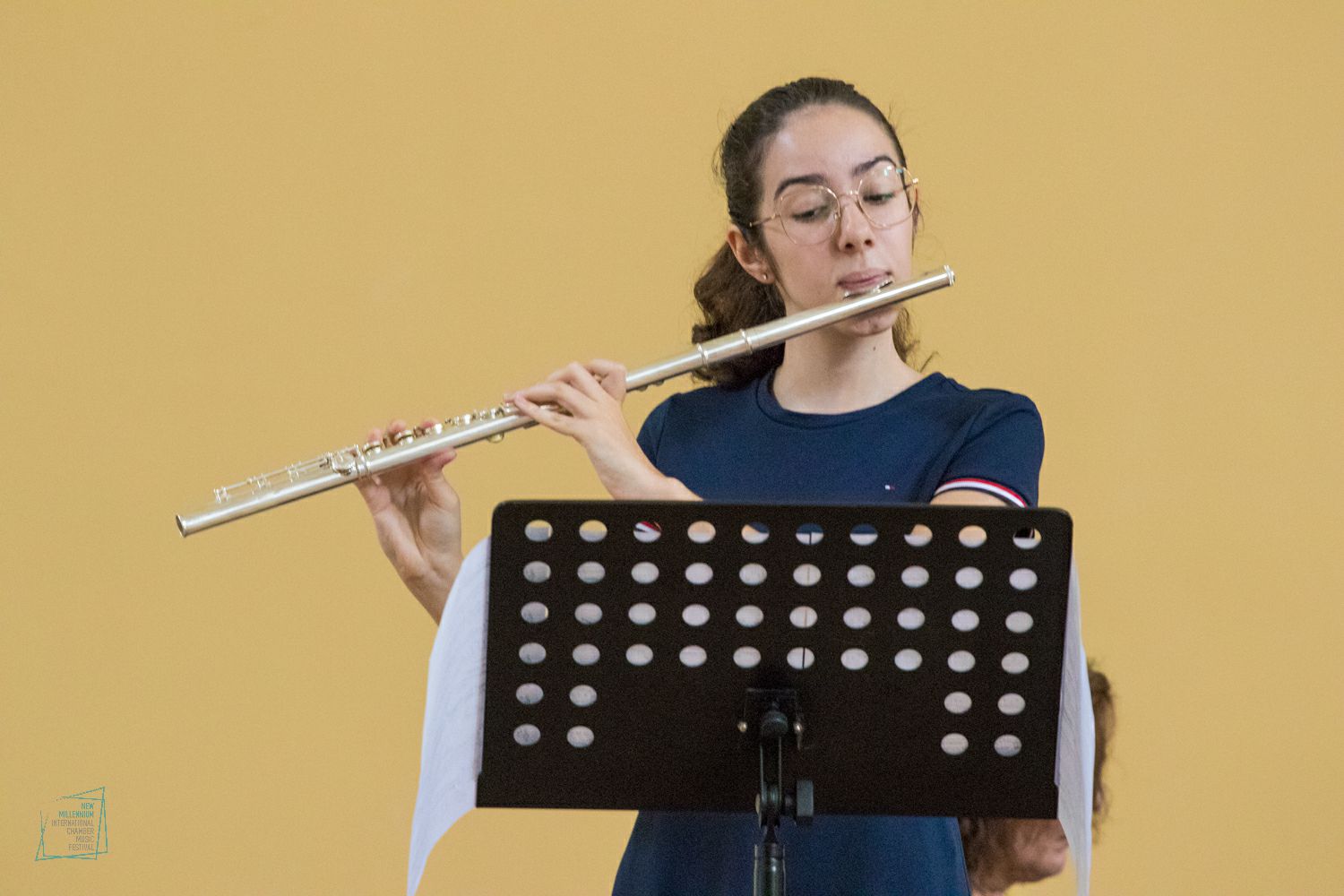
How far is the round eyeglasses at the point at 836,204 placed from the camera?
1.54 meters

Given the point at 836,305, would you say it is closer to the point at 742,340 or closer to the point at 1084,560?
the point at 742,340

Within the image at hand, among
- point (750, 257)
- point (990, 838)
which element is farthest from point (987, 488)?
point (990, 838)

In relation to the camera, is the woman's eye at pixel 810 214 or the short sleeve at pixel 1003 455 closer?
the short sleeve at pixel 1003 455

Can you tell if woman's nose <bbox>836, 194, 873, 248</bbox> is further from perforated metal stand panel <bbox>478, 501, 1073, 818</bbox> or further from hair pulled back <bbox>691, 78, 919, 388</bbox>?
perforated metal stand panel <bbox>478, 501, 1073, 818</bbox>

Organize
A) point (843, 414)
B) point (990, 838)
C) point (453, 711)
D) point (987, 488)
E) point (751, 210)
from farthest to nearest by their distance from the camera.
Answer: point (990, 838) < point (751, 210) < point (843, 414) < point (987, 488) < point (453, 711)

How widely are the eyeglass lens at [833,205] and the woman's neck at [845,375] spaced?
0.36 feet

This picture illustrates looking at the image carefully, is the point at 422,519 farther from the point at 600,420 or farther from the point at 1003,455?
the point at 1003,455

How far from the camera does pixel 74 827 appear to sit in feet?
8.74

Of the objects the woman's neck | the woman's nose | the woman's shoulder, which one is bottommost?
the woman's shoulder

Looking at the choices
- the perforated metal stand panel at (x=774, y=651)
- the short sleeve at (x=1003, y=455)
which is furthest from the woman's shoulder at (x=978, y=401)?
the perforated metal stand panel at (x=774, y=651)

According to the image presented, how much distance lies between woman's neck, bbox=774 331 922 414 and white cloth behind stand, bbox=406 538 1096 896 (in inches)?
18.5

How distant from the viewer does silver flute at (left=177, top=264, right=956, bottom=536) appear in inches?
61.0

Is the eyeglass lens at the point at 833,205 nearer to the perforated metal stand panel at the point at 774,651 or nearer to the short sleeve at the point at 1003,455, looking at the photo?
the short sleeve at the point at 1003,455

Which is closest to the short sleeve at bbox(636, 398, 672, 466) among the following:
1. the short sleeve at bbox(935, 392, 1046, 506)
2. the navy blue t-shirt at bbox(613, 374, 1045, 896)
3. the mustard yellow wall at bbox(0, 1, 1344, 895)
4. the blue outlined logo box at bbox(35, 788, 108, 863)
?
the navy blue t-shirt at bbox(613, 374, 1045, 896)
